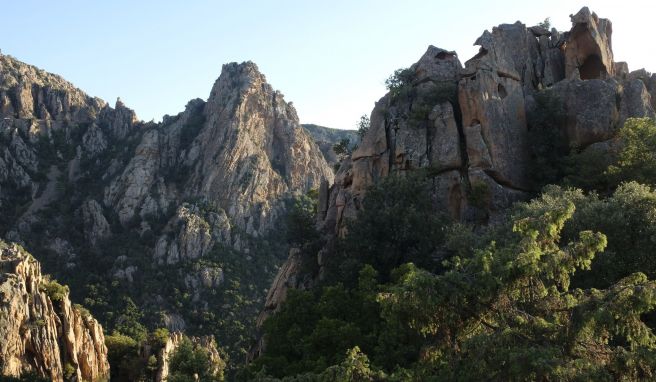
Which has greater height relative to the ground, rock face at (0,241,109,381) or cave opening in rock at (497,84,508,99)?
cave opening in rock at (497,84,508,99)

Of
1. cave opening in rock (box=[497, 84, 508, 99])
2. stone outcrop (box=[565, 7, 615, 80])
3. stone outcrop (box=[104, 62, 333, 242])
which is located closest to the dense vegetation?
cave opening in rock (box=[497, 84, 508, 99])

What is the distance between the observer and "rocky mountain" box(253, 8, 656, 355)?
34031mm

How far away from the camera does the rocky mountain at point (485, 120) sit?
3403cm

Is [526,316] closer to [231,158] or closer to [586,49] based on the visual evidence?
[586,49]

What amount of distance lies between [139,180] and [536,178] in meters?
92.0

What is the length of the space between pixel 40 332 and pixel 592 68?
4974cm

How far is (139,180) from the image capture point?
11300 centimetres

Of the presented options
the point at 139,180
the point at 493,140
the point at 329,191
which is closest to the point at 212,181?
the point at 139,180

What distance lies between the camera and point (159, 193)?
11212cm

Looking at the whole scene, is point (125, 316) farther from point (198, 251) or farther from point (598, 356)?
point (598, 356)

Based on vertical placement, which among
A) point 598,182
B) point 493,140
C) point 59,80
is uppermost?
point 59,80

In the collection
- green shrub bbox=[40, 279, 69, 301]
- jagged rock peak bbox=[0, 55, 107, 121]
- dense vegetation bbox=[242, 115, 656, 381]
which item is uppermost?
jagged rock peak bbox=[0, 55, 107, 121]

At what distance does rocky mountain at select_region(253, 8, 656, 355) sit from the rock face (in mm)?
26437

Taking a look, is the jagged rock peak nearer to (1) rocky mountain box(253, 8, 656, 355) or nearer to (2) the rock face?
(2) the rock face
